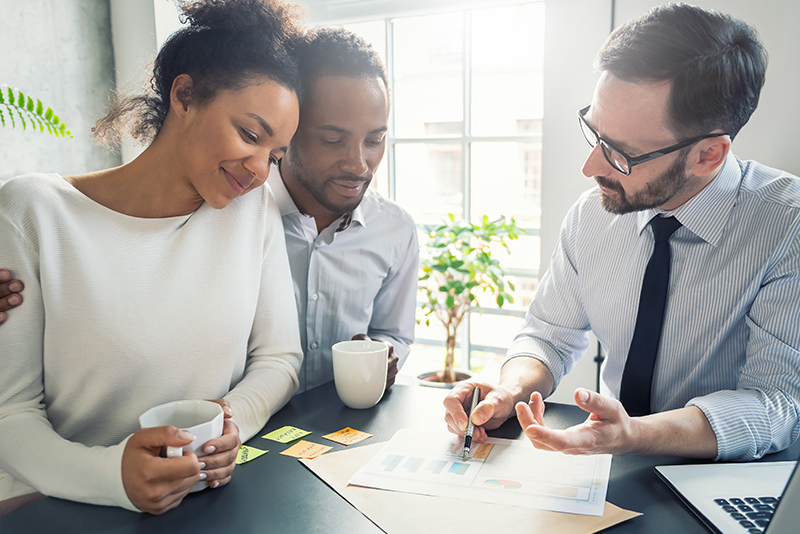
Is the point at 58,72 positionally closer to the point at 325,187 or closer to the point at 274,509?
the point at 325,187

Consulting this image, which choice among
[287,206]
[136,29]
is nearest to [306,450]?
[287,206]

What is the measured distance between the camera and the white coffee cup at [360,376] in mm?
1092

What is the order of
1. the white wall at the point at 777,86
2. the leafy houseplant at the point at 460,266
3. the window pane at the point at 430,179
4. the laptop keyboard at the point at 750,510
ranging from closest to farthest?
the laptop keyboard at the point at 750,510 → the white wall at the point at 777,86 → the leafy houseplant at the point at 460,266 → the window pane at the point at 430,179

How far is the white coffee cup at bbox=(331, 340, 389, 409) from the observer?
3.58 ft

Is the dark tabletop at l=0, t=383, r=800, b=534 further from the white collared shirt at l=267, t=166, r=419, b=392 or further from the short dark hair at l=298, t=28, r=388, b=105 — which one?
the short dark hair at l=298, t=28, r=388, b=105

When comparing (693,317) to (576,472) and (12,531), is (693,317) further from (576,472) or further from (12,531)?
A: (12,531)

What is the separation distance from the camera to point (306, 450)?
0.94 m

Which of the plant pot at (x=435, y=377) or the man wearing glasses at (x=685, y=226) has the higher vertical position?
the man wearing glasses at (x=685, y=226)

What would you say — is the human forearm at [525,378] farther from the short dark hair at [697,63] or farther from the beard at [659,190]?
the short dark hair at [697,63]

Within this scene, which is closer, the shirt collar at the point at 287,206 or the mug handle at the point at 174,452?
the mug handle at the point at 174,452

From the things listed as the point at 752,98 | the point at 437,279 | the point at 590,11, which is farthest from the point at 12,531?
the point at 590,11

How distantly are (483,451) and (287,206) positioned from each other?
85 cm

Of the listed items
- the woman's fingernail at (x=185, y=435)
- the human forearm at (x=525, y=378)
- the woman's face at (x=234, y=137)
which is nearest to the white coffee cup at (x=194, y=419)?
the woman's fingernail at (x=185, y=435)

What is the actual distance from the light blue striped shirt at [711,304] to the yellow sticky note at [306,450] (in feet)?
1.88
